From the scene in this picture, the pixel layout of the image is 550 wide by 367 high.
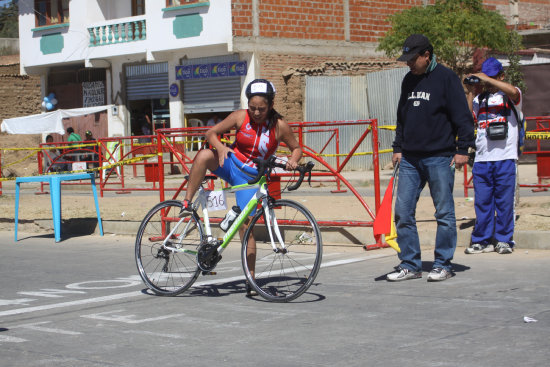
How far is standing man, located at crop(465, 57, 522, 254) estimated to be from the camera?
924 centimetres

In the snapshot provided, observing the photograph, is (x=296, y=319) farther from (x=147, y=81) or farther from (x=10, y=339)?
(x=147, y=81)

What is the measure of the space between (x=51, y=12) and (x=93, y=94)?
12.0ft

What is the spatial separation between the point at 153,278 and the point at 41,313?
1157 mm

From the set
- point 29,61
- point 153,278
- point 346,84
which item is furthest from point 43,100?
point 153,278

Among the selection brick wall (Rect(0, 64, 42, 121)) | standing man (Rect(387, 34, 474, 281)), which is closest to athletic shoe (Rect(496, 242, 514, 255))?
standing man (Rect(387, 34, 474, 281))

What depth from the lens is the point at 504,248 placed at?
30.9 feet

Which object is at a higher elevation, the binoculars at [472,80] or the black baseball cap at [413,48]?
the black baseball cap at [413,48]

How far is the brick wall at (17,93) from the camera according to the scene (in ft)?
131

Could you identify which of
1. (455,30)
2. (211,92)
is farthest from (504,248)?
(211,92)

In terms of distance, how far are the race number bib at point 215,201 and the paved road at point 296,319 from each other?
727mm

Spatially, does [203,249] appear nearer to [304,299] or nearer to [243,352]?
[304,299]

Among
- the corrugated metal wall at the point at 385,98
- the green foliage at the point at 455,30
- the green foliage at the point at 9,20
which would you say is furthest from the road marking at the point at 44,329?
the green foliage at the point at 9,20

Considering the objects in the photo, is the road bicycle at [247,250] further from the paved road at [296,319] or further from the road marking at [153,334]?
the road marking at [153,334]

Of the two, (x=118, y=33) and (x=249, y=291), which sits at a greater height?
(x=118, y=33)
